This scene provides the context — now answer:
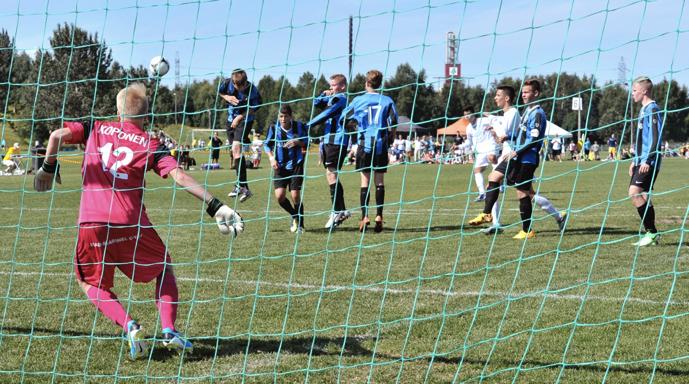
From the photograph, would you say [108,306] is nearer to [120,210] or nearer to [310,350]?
[120,210]

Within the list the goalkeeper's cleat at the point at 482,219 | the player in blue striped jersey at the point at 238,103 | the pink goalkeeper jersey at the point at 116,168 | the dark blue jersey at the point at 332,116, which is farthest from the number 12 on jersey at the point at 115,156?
the goalkeeper's cleat at the point at 482,219

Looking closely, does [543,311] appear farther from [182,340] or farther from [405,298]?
[182,340]

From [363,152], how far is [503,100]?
1.86m

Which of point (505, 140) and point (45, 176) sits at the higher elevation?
point (505, 140)

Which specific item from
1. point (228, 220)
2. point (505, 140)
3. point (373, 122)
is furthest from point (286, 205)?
point (228, 220)

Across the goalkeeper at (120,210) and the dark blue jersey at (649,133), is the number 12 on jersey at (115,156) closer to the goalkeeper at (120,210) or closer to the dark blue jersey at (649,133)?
the goalkeeper at (120,210)

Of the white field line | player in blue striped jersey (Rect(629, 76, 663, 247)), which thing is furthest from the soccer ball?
player in blue striped jersey (Rect(629, 76, 663, 247))

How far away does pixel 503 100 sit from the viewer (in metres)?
8.26

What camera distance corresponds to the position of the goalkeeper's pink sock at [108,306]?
166 inches

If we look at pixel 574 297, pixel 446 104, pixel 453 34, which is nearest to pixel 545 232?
pixel 574 297

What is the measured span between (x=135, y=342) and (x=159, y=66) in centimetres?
187

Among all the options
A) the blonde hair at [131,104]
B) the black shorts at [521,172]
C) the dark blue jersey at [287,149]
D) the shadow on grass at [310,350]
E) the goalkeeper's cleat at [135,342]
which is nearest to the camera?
the shadow on grass at [310,350]

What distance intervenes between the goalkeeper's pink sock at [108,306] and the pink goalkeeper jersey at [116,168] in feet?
1.42

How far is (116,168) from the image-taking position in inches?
167
